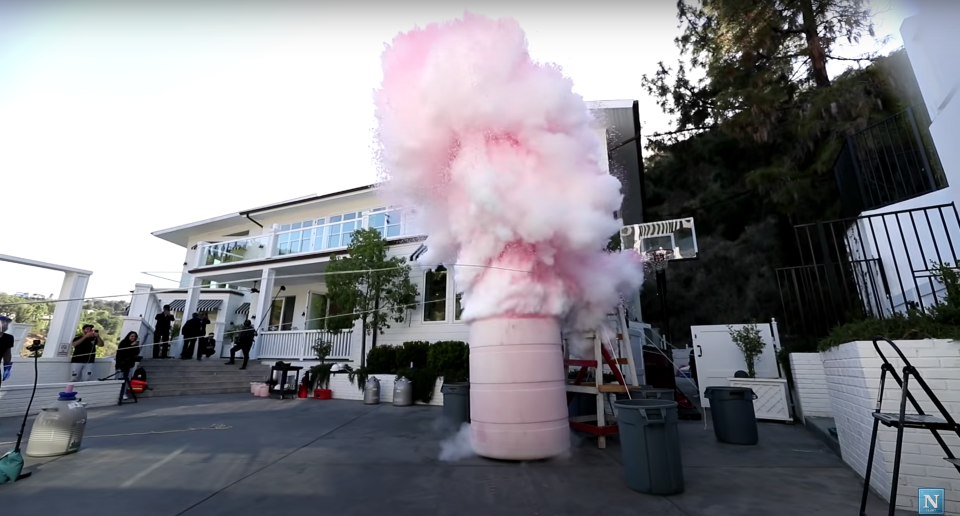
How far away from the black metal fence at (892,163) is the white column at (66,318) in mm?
16859

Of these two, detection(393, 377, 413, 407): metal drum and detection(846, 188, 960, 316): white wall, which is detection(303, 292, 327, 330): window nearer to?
detection(393, 377, 413, 407): metal drum

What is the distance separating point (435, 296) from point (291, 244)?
23.2 feet

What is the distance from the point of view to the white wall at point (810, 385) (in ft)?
21.9

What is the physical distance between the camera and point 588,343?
538 centimetres

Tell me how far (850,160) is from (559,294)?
7200 millimetres

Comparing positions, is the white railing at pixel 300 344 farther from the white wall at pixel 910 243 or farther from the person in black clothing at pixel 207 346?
the white wall at pixel 910 243

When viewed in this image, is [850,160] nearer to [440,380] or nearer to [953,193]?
[953,193]

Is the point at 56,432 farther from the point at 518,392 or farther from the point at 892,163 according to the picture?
A: the point at 892,163

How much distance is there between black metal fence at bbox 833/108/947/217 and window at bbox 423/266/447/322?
9658 mm

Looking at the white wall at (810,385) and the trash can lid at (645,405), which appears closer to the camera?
the trash can lid at (645,405)

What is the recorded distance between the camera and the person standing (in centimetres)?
991

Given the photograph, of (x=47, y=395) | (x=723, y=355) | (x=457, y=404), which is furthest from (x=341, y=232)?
(x=723, y=355)

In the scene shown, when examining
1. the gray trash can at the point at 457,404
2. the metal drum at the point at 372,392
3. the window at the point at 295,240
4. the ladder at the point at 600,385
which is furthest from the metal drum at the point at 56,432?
the window at the point at 295,240

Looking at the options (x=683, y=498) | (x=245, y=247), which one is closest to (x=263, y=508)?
(x=683, y=498)
